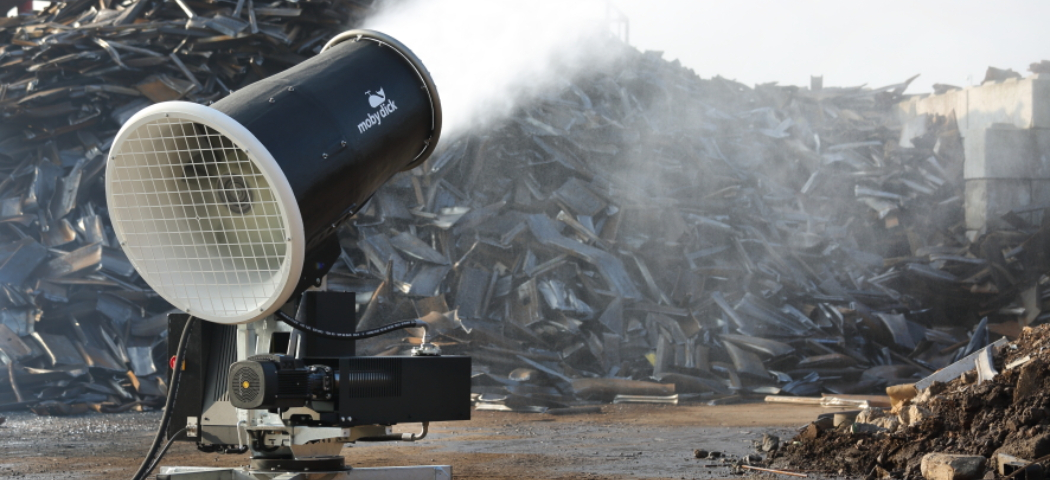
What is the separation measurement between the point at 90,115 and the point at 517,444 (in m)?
10.1

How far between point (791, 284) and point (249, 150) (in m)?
13.8

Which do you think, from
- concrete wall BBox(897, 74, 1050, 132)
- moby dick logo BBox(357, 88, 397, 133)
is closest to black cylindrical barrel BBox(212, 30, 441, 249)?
moby dick logo BBox(357, 88, 397, 133)

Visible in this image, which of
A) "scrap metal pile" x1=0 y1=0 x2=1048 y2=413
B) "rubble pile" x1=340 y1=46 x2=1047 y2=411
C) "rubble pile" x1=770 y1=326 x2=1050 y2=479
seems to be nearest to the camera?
"rubble pile" x1=770 y1=326 x2=1050 y2=479

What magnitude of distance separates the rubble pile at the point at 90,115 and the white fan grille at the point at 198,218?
9.49 meters

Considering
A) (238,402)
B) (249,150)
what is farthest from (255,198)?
(238,402)

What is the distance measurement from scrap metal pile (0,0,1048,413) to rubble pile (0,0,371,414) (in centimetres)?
4

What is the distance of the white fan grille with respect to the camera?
368cm

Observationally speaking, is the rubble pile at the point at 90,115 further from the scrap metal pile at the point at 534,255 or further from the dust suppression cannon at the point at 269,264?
the dust suppression cannon at the point at 269,264

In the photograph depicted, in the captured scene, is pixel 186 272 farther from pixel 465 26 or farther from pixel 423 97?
pixel 465 26

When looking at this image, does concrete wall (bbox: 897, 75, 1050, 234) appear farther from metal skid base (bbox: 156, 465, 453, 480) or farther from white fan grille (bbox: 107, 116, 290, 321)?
white fan grille (bbox: 107, 116, 290, 321)

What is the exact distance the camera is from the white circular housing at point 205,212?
11.8 feet

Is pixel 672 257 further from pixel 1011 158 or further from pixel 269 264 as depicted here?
pixel 269 264

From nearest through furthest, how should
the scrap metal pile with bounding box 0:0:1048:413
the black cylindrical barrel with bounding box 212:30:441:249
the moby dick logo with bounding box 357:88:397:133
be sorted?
the black cylindrical barrel with bounding box 212:30:441:249 < the moby dick logo with bounding box 357:88:397:133 < the scrap metal pile with bounding box 0:0:1048:413

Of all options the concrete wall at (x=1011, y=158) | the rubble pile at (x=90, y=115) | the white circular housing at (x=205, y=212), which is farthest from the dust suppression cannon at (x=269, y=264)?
the concrete wall at (x=1011, y=158)
